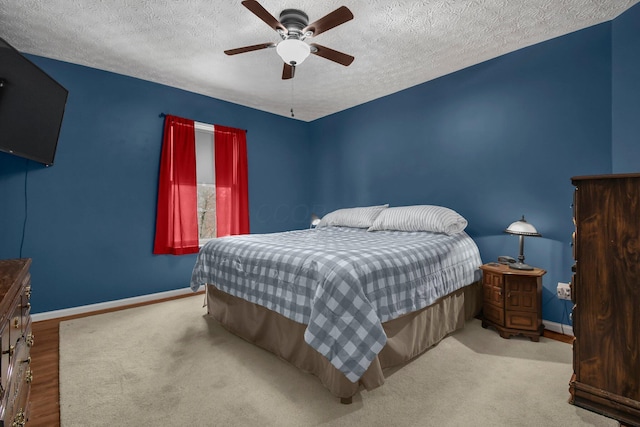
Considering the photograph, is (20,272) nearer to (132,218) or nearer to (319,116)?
(132,218)

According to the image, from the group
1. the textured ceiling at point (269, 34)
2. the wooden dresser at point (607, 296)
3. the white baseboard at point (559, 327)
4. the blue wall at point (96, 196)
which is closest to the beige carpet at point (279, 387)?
the wooden dresser at point (607, 296)

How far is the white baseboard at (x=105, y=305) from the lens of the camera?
118 inches

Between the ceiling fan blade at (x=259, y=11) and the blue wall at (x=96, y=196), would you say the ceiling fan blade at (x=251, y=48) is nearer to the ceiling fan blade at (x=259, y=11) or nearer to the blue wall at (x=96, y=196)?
the ceiling fan blade at (x=259, y=11)

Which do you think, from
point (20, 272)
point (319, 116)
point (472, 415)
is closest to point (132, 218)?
point (20, 272)

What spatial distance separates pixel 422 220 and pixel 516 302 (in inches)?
41.7

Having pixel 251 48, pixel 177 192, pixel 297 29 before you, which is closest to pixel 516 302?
pixel 297 29

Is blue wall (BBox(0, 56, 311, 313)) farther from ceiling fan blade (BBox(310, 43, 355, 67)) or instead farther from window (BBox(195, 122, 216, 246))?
ceiling fan blade (BBox(310, 43, 355, 67))

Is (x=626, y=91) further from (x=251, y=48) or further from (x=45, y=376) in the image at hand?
(x=45, y=376)

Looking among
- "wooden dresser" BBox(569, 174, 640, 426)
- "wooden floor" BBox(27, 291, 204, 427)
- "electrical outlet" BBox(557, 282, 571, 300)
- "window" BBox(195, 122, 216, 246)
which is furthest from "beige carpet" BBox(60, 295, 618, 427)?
"window" BBox(195, 122, 216, 246)

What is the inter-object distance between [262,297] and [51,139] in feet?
8.11

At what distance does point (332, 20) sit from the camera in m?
1.97

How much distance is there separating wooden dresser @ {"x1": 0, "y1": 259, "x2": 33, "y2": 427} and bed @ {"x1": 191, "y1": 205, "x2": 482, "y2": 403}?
3.86 feet

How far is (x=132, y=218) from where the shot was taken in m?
3.52

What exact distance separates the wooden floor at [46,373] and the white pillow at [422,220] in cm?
120
